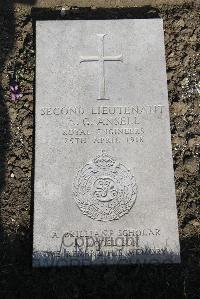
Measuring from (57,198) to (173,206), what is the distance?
3.76ft

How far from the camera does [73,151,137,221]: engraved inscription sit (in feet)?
15.3

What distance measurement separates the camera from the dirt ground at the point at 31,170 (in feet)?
14.9

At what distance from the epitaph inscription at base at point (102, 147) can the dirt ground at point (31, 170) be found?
0.49ft

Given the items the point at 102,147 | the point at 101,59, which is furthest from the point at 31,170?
the point at 101,59

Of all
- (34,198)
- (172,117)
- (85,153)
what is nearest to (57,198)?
(34,198)

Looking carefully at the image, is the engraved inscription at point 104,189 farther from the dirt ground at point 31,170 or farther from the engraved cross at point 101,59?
the engraved cross at point 101,59

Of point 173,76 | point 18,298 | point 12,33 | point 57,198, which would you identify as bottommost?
point 18,298

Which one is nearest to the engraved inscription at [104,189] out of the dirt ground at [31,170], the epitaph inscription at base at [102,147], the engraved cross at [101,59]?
the epitaph inscription at base at [102,147]

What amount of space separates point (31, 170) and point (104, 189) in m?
0.79

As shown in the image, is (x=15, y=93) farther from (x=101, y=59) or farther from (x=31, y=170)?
(x=101, y=59)

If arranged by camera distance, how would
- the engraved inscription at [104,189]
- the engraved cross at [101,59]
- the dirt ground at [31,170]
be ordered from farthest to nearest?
1. the engraved cross at [101,59]
2. the engraved inscription at [104,189]
3. the dirt ground at [31,170]

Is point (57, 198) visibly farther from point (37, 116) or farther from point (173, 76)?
point (173, 76)

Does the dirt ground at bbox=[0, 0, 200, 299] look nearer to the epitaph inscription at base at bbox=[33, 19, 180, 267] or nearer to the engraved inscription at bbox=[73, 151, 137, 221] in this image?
the epitaph inscription at base at bbox=[33, 19, 180, 267]

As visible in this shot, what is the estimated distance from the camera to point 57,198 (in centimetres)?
468
